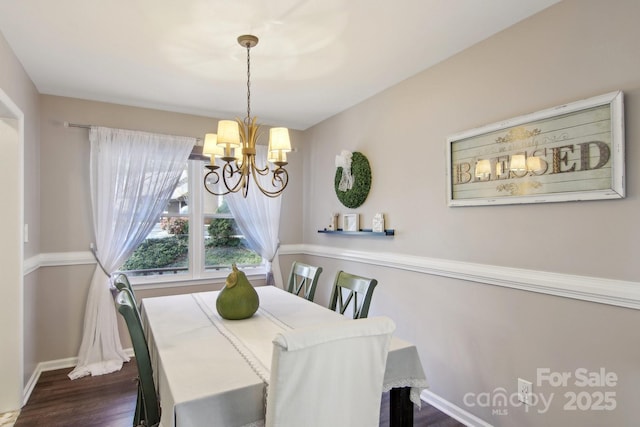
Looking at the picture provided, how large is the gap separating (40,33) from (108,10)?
0.59 meters

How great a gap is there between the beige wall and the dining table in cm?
81

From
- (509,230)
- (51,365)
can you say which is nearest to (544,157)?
(509,230)

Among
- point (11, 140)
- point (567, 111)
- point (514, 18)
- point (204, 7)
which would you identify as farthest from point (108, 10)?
point (567, 111)

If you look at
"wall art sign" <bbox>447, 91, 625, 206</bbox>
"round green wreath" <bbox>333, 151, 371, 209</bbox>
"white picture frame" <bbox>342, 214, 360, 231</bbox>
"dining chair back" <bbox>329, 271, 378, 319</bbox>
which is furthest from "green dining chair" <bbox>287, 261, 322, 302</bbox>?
"wall art sign" <bbox>447, 91, 625, 206</bbox>

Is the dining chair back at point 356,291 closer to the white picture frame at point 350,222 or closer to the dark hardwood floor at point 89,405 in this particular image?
the dark hardwood floor at point 89,405

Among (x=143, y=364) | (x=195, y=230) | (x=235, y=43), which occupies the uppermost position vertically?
(x=235, y=43)

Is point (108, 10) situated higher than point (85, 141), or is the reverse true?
point (108, 10)

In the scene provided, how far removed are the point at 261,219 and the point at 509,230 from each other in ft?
8.48

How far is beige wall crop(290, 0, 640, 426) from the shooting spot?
5.24 ft

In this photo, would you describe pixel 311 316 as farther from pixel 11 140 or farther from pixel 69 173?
pixel 69 173

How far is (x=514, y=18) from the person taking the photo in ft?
6.46

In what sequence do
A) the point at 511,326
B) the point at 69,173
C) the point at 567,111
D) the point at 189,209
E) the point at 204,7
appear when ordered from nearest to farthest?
the point at 567,111, the point at 204,7, the point at 511,326, the point at 69,173, the point at 189,209

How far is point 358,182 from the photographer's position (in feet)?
10.8

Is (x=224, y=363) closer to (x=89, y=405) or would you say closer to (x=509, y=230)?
(x=509, y=230)
